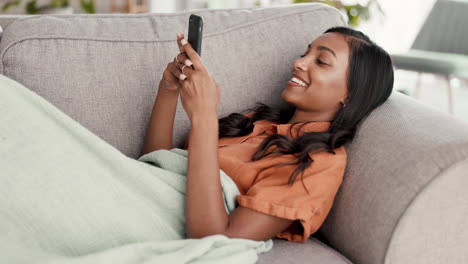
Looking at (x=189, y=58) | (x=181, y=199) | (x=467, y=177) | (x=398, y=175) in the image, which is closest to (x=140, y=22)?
(x=189, y=58)

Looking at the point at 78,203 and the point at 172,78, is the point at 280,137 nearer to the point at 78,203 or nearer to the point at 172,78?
the point at 172,78

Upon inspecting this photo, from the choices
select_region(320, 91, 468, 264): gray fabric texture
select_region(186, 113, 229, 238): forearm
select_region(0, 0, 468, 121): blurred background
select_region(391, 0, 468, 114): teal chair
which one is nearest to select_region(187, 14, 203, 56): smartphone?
select_region(186, 113, 229, 238): forearm

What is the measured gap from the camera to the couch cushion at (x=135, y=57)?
1.21m

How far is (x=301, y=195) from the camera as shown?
103 cm

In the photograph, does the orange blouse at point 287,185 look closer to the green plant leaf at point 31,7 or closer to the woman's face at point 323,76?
the woman's face at point 323,76

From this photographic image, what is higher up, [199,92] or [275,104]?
[199,92]

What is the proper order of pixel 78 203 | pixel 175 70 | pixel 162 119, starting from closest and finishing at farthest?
pixel 78 203, pixel 175 70, pixel 162 119

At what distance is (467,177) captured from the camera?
38.7 inches

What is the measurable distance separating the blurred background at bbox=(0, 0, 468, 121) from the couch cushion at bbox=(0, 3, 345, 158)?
1421mm

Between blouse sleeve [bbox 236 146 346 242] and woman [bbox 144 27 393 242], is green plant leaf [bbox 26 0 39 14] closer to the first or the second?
woman [bbox 144 27 393 242]

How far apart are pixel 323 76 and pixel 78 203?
617 mm

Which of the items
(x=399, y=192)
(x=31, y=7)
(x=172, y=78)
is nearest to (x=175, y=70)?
(x=172, y=78)

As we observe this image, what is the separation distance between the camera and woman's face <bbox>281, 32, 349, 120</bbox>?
4.00 ft

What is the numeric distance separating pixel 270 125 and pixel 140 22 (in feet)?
1.42
